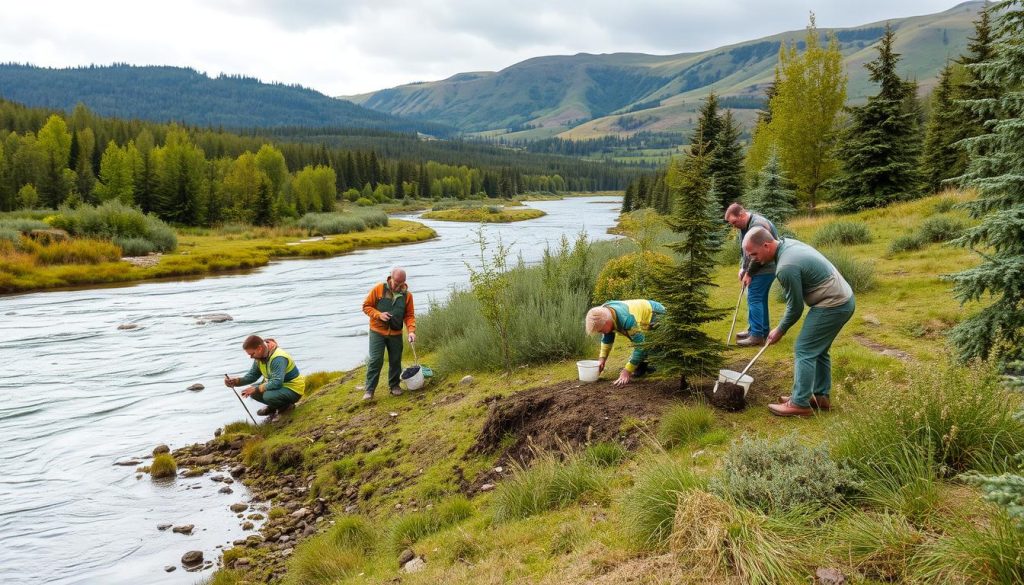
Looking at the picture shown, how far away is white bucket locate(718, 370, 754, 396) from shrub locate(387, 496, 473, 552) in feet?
10.9

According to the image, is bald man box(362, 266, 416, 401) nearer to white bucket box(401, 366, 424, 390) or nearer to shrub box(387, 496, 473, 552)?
white bucket box(401, 366, 424, 390)

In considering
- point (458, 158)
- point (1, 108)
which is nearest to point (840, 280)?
point (1, 108)

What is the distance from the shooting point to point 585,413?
7449 mm

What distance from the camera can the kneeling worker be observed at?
1115 centimetres

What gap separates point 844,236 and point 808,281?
46.4 feet

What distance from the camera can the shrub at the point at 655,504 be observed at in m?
4.38

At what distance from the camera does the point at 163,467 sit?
31.7 ft

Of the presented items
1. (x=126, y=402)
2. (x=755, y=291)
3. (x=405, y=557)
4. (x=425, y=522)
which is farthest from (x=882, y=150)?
(x=126, y=402)

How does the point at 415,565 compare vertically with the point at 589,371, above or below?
below

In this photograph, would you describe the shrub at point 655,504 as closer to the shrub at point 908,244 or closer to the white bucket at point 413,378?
the white bucket at point 413,378

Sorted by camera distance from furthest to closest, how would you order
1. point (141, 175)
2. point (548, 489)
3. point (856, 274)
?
point (141, 175), point (856, 274), point (548, 489)

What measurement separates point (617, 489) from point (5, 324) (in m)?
25.4

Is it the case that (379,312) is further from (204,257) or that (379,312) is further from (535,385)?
(204,257)

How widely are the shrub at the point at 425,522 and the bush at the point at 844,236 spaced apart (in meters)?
15.6
